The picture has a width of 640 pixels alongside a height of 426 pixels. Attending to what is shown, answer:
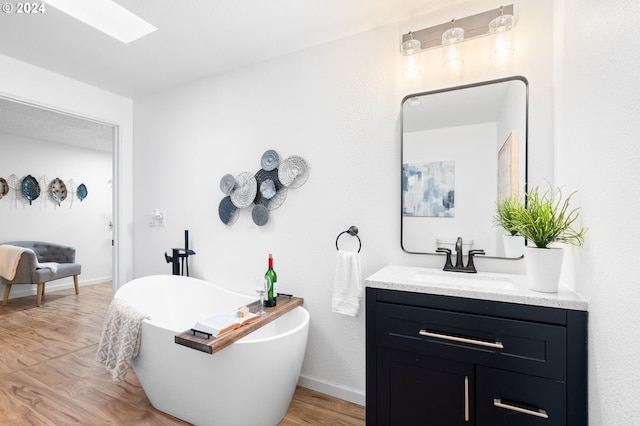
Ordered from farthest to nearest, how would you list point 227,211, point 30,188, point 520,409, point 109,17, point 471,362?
point 30,188, point 227,211, point 109,17, point 471,362, point 520,409

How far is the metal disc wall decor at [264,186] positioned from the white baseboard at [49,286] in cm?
430

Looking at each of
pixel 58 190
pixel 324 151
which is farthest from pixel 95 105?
pixel 58 190

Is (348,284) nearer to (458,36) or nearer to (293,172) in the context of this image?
(293,172)

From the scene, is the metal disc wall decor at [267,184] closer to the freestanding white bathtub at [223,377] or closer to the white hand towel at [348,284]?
the white hand towel at [348,284]

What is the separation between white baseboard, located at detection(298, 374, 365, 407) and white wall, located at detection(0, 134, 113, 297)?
16.4 ft

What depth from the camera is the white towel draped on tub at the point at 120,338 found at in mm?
1829

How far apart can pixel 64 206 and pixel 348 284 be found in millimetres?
5676

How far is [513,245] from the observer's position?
1.70 m

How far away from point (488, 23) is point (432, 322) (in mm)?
1626

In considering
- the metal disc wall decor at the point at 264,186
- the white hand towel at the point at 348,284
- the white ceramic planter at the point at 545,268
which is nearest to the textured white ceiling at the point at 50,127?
the metal disc wall decor at the point at 264,186

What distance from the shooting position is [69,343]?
300 cm

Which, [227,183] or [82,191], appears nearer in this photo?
[227,183]

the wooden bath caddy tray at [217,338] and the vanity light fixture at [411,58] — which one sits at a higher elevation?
the vanity light fixture at [411,58]

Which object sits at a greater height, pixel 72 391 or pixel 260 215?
pixel 260 215
